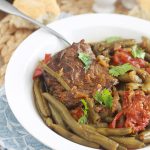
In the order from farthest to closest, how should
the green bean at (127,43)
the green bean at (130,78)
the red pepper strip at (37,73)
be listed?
the green bean at (127,43)
the red pepper strip at (37,73)
the green bean at (130,78)

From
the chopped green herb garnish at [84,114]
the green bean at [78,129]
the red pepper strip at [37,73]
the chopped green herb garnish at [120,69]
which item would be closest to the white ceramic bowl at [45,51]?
the red pepper strip at [37,73]

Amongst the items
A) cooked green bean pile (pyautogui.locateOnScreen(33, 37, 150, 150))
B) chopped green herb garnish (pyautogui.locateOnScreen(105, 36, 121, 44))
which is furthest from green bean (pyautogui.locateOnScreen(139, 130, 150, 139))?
chopped green herb garnish (pyautogui.locateOnScreen(105, 36, 121, 44))

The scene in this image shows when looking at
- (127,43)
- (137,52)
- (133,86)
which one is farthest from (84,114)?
(127,43)

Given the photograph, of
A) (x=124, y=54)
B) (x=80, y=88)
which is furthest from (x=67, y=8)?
(x=80, y=88)

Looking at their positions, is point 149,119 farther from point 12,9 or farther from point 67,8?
point 67,8

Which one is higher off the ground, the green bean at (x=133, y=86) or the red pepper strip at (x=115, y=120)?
the green bean at (x=133, y=86)

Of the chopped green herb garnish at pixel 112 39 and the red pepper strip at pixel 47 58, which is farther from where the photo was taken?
the chopped green herb garnish at pixel 112 39

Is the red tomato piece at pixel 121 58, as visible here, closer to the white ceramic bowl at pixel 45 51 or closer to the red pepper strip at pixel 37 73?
the white ceramic bowl at pixel 45 51

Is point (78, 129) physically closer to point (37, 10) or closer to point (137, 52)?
point (137, 52)
